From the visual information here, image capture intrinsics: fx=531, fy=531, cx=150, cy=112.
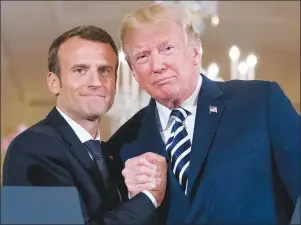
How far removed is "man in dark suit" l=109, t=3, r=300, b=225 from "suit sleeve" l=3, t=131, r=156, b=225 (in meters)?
0.03

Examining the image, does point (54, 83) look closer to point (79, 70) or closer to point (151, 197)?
point (79, 70)

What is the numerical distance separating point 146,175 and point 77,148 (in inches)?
3.3

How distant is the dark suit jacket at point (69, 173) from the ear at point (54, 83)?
4cm

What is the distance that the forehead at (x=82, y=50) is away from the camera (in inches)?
23.2

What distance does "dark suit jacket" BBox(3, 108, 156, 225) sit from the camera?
551 mm

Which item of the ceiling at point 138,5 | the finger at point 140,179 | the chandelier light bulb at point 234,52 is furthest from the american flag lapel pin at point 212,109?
the ceiling at point 138,5

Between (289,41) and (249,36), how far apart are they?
217 millimetres

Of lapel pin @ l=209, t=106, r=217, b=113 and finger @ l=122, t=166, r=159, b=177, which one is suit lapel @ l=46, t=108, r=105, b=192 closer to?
Result: finger @ l=122, t=166, r=159, b=177

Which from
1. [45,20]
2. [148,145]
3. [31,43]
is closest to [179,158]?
[148,145]

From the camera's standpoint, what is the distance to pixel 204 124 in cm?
58

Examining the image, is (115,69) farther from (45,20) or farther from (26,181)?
(45,20)

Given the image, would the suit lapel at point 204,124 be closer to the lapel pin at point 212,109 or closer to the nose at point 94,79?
the lapel pin at point 212,109

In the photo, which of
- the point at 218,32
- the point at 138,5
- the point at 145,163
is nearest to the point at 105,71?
the point at 145,163

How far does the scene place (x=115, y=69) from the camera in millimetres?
603
